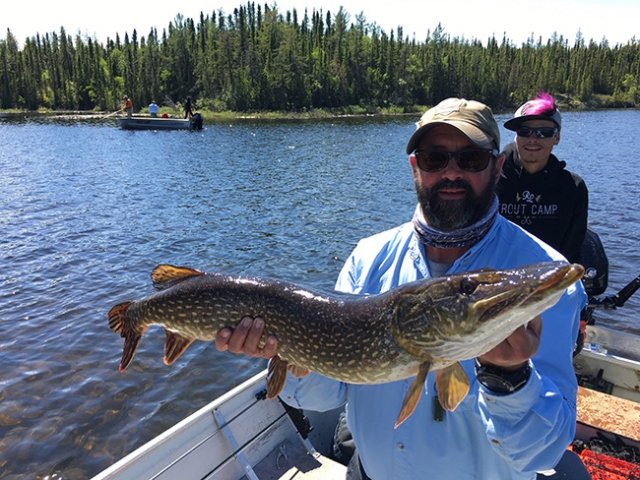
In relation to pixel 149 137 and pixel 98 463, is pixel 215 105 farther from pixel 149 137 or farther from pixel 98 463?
pixel 98 463

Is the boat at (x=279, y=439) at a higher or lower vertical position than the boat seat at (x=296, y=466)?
higher

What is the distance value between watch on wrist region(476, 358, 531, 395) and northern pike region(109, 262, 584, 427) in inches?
3.4

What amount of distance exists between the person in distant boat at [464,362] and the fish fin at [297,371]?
0.15ft

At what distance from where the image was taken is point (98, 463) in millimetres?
4828

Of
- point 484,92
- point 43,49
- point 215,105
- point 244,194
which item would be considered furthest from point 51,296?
point 43,49

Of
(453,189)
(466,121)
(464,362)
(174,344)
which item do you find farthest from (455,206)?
(174,344)

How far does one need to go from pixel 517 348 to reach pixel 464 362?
45cm

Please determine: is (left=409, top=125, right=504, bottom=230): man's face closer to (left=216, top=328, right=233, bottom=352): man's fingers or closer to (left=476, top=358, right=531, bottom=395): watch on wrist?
(left=476, top=358, right=531, bottom=395): watch on wrist

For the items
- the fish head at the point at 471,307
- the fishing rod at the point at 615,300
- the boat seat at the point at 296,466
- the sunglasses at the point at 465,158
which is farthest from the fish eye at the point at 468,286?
the fishing rod at the point at 615,300

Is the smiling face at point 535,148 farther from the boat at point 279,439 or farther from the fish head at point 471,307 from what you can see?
the fish head at point 471,307

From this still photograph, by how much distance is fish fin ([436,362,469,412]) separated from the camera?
1.71 meters

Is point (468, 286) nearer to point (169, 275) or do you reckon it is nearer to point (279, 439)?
point (169, 275)

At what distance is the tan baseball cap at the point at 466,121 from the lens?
2.09m

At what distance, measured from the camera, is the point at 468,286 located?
5.39 ft
